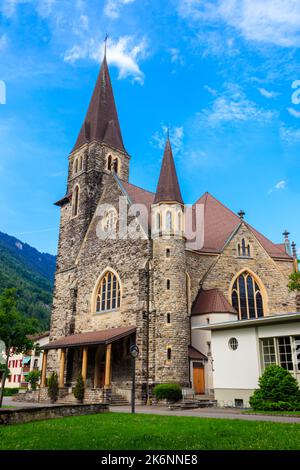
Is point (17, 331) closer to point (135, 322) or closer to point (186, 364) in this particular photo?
point (135, 322)

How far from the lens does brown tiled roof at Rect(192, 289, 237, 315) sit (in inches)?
1054

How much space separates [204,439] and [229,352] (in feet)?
37.4

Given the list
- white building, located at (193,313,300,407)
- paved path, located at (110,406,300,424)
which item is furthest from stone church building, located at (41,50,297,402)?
paved path, located at (110,406,300,424)

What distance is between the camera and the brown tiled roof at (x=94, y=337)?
2444 cm

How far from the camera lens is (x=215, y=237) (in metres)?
32.9

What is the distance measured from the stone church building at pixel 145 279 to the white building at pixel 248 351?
5.04 meters

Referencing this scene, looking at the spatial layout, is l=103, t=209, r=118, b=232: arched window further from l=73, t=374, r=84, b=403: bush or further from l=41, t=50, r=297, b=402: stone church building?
l=73, t=374, r=84, b=403: bush

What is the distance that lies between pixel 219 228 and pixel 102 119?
15.9m

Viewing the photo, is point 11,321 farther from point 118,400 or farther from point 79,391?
point 118,400

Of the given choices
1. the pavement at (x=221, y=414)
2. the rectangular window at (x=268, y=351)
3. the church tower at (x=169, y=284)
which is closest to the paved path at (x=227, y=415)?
the pavement at (x=221, y=414)

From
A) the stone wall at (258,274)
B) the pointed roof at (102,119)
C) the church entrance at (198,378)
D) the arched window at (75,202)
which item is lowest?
the church entrance at (198,378)

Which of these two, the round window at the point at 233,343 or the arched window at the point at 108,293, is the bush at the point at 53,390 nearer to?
the arched window at the point at 108,293

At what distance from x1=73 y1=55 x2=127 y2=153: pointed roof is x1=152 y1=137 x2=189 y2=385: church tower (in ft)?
37.3
